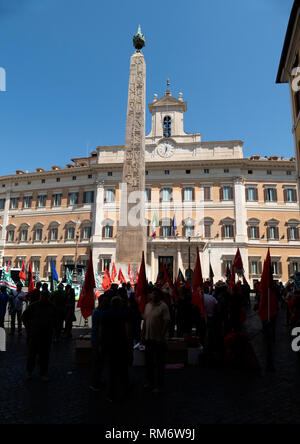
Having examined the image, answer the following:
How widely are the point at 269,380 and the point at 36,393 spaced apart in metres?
3.12

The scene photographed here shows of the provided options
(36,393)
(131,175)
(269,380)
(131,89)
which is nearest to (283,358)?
(269,380)

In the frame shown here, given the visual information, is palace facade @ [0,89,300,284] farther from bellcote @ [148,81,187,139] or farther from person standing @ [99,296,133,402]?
person standing @ [99,296,133,402]

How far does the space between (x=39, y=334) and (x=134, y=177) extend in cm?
1182

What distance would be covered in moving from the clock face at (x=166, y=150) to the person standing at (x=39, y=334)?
26.5 m

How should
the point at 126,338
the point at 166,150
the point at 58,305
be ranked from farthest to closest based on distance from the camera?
the point at 166,150
the point at 58,305
the point at 126,338

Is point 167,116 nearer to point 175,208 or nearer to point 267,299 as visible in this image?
point 175,208

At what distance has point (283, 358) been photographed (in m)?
5.50

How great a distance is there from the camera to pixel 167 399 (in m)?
3.44

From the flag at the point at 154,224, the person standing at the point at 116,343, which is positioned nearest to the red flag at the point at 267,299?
the person standing at the point at 116,343

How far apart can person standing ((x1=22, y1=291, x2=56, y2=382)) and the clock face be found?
26.5 meters

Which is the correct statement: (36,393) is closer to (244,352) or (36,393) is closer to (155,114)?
(244,352)

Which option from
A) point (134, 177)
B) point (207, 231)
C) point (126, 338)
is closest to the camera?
point (126, 338)

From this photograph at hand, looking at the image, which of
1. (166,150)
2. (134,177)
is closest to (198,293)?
(134,177)

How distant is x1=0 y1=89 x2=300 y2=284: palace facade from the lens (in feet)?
87.7
